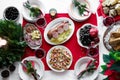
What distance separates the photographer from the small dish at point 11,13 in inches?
117

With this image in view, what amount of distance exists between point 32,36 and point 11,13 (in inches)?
8.7

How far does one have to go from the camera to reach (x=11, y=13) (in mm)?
2982

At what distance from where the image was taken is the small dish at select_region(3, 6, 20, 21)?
297 cm

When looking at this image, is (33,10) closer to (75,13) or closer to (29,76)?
(75,13)

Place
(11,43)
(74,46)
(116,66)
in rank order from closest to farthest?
(116,66) < (11,43) < (74,46)

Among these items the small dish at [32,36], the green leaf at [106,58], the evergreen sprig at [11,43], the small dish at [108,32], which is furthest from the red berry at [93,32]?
the evergreen sprig at [11,43]

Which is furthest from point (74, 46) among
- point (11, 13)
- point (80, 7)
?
point (11, 13)

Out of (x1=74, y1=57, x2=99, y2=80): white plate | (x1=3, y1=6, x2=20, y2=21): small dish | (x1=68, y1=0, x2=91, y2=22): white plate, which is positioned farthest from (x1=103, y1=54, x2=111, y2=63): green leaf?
(x1=3, y1=6, x2=20, y2=21): small dish

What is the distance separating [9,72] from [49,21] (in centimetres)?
45

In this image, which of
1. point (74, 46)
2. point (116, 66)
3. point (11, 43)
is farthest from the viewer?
point (74, 46)

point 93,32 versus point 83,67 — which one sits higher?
point 93,32

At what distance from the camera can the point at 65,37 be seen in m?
2.96

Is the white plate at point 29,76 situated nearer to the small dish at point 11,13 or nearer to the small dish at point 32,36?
the small dish at point 32,36

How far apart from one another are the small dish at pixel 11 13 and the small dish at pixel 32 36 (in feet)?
0.33
